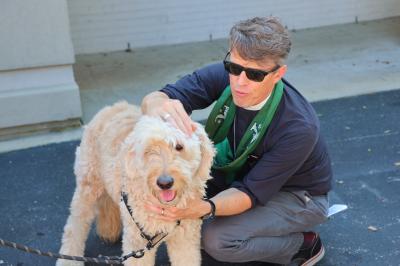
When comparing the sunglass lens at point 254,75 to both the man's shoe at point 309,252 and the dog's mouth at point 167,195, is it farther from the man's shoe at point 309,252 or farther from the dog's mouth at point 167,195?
the man's shoe at point 309,252

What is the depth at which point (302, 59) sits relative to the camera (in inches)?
291

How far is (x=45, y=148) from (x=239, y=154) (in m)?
2.48

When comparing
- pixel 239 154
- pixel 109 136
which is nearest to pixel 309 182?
pixel 239 154

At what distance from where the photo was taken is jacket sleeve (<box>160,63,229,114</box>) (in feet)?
11.7

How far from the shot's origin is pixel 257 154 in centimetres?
338

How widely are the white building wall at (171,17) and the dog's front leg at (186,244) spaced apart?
4.84 metres

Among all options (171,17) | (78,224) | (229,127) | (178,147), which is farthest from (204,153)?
(171,17)

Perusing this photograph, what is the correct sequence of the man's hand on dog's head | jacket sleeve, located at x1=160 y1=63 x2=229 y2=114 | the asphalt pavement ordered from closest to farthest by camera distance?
the man's hand on dog's head < jacket sleeve, located at x1=160 y1=63 x2=229 y2=114 < the asphalt pavement

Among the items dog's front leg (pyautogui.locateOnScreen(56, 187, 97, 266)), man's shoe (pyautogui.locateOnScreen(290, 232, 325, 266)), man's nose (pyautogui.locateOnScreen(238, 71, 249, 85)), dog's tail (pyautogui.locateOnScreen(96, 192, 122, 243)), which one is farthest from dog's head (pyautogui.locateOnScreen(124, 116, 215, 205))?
man's shoe (pyautogui.locateOnScreen(290, 232, 325, 266))

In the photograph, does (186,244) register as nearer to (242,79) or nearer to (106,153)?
(106,153)

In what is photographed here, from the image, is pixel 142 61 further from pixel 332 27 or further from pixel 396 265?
pixel 396 265

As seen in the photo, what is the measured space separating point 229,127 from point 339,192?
1415mm

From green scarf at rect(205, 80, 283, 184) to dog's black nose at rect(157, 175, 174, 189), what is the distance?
0.79m

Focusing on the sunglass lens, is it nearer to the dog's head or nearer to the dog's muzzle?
the dog's head
